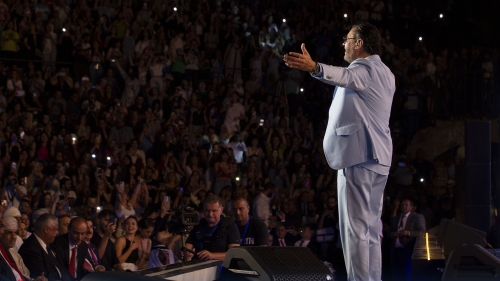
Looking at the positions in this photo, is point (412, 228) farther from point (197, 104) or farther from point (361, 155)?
point (361, 155)

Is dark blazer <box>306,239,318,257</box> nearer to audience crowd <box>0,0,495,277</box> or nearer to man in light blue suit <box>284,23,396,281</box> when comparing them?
audience crowd <box>0,0,495,277</box>

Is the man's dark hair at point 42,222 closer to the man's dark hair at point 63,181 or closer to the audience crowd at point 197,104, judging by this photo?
the audience crowd at point 197,104

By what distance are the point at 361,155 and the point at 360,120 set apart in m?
0.17

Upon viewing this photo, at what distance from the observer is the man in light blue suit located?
158 inches

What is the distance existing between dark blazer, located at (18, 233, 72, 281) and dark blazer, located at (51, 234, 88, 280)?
0.64ft

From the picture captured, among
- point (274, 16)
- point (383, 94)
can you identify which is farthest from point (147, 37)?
point (383, 94)

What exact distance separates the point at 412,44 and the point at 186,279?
45.2 feet

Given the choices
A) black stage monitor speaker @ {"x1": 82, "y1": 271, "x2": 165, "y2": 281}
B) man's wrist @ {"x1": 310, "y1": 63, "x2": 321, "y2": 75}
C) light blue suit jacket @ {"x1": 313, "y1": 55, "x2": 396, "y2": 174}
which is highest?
man's wrist @ {"x1": 310, "y1": 63, "x2": 321, "y2": 75}

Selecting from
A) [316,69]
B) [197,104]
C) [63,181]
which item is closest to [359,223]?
[316,69]

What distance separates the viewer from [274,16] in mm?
17109

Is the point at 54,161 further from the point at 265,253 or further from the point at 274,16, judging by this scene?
the point at 265,253

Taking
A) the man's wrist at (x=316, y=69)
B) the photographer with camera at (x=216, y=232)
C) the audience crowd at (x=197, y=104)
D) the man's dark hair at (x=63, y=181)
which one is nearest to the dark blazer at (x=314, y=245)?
the audience crowd at (x=197, y=104)

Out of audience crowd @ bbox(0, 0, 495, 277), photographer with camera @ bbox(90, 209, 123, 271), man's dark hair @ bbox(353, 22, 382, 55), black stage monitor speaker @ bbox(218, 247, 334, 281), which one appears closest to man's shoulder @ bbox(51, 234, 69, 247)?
photographer with camera @ bbox(90, 209, 123, 271)

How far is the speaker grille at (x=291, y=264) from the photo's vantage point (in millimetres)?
3768
